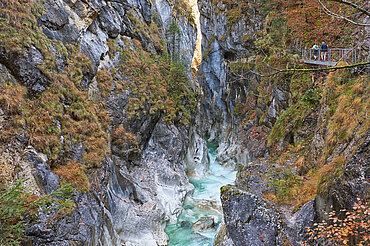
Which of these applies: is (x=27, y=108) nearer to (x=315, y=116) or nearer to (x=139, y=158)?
(x=139, y=158)

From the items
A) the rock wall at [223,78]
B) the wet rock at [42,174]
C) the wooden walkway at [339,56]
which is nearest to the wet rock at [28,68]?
the wet rock at [42,174]

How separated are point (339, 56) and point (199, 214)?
12397mm

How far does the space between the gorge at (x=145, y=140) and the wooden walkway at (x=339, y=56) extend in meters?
0.24

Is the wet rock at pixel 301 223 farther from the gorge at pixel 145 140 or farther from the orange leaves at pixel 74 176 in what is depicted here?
the orange leaves at pixel 74 176

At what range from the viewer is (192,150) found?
24.6 metres

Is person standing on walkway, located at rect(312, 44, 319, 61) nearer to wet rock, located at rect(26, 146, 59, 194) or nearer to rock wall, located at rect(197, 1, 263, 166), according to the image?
rock wall, located at rect(197, 1, 263, 166)

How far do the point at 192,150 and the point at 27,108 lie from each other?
18326 mm

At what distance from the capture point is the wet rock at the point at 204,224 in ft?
42.1

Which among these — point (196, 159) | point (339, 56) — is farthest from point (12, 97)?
point (196, 159)

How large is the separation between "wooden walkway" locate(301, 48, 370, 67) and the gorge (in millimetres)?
241

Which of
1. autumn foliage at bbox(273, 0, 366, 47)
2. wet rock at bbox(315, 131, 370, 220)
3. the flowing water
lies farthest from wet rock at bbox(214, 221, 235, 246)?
autumn foliage at bbox(273, 0, 366, 47)

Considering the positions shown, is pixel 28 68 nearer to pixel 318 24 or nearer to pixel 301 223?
pixel 301 223

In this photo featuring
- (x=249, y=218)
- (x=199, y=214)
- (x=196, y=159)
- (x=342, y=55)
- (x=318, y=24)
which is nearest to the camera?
(x=249, y=218)

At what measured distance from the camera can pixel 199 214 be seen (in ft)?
48.3
